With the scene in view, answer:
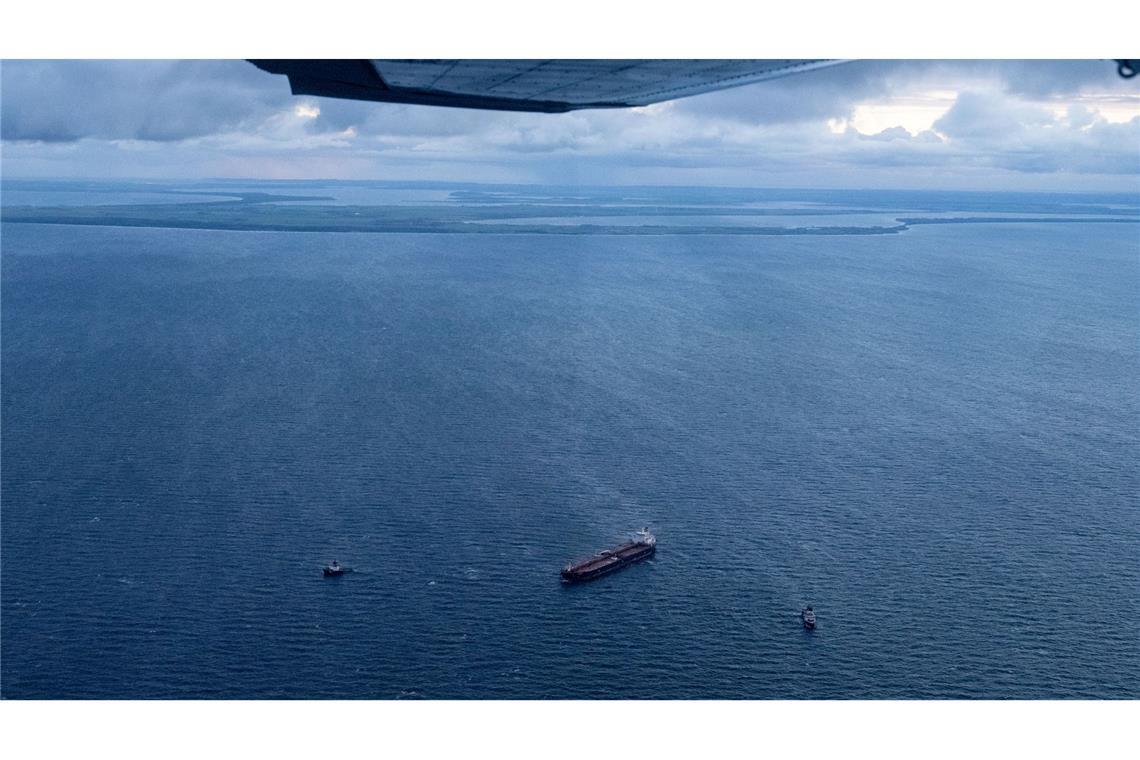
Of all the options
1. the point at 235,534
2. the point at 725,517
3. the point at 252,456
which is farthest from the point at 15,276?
the point at 725,517

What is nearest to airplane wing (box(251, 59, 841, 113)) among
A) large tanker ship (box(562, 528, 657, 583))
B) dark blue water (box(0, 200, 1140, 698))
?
dark blue water (box(0, 200, 1140, 698))

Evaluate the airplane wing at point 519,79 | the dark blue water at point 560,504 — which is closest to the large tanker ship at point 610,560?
the dark blue water at point 560,504

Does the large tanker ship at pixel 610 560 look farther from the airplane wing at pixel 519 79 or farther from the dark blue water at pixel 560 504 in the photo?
the airplane wing at pixel 519 79

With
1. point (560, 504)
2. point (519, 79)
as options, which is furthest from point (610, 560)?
point (519, 79)

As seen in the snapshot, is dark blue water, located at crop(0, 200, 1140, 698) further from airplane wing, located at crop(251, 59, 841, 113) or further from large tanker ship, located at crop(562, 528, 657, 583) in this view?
airplane wing, located at crop(251, 59, 841, 113)

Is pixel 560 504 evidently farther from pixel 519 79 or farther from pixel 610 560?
pixel 519 79

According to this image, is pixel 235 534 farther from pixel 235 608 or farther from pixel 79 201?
pixel 79 201
